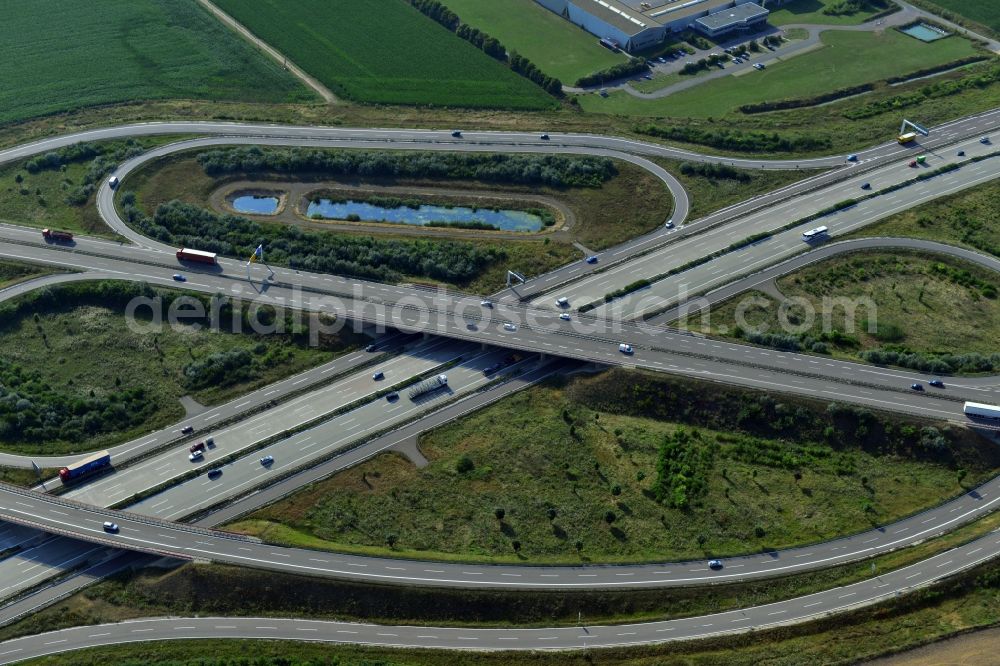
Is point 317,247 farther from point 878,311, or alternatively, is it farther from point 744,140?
point 878,311

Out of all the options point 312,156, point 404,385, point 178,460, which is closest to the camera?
point 178,460

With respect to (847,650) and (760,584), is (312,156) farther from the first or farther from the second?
(847,650)

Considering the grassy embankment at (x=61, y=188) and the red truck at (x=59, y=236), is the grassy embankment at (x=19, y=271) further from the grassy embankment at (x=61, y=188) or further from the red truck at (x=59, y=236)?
the grassy embankment at (x=61, y=188)

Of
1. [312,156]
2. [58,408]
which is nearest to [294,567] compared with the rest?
[58,408]

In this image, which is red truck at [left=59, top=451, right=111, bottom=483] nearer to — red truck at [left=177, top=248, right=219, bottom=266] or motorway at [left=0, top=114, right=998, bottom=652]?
motorway at [left=0, top=114, right=998, bottom=652]

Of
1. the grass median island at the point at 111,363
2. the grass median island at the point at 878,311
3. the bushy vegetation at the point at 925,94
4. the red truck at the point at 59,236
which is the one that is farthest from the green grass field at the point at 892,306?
the red truck at the point at 59,236

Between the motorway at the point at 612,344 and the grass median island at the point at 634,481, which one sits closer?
the grass median island at the point at 634,481

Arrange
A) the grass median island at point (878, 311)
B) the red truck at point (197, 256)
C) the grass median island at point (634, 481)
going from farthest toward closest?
the red truck at point (197, 256)
the grass median island at point (878, 311)
the grass median island at point (634, 481)

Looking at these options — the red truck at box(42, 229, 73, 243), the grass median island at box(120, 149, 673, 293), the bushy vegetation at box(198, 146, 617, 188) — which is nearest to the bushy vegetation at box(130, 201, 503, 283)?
the grass median island at box(120, 149, 673, 293)
